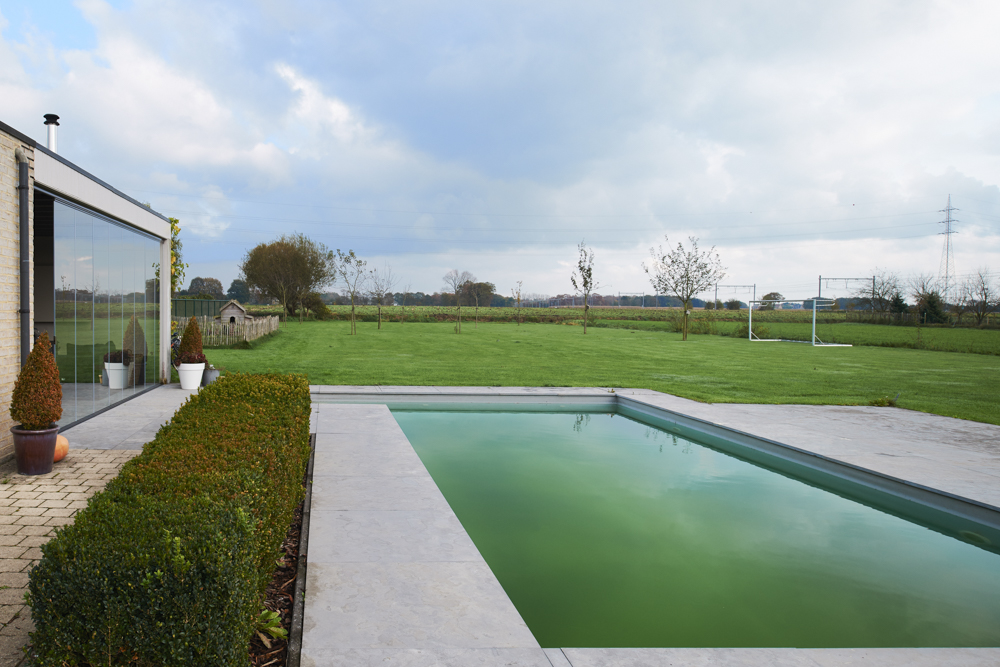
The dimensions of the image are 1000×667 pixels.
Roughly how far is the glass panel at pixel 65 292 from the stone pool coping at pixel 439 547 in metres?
3.30

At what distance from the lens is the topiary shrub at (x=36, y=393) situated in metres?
5.34

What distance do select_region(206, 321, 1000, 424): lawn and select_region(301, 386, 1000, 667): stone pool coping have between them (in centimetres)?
300

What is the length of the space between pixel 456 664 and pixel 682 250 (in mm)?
32317

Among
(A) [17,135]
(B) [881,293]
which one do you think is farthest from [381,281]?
(A) [17,135]

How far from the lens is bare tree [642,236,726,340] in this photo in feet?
104

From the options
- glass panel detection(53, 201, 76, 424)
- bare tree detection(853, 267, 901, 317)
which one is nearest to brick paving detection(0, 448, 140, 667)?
glass panel detection(53, 201, 76, 424)

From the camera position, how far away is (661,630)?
11.0 ft

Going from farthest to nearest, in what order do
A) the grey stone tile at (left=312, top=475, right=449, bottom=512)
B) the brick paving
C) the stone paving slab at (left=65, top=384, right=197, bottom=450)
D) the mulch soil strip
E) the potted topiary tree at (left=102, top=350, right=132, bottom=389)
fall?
1. the potted topiary tree at (left=102, top=350, right=132, bottom=389)
2. the stone paving slab at (left=65, top=384, right=197, bottom=450)
3. the grey stone tile at (left=312, top=475, right=449, bottom=512)
4. the brick paving
5. the mulch soil strip

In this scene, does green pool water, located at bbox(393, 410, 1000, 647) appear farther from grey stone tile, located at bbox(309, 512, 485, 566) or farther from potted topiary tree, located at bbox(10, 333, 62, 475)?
potted topiary tree, located at bbox(10, 333, 62, 475)

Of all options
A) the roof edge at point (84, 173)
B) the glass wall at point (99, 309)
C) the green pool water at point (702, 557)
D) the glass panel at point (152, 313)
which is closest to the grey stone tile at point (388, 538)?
the green pool water at point (702, 557)

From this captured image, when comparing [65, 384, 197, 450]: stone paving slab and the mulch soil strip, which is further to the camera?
[65, 384, 197, 450]: stone paving slab

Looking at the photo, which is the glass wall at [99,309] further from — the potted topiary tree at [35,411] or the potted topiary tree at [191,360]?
the potted topiary tree at [35,411]

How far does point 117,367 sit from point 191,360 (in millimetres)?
1887

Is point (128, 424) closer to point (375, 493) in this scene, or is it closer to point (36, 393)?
point (36, 393)
